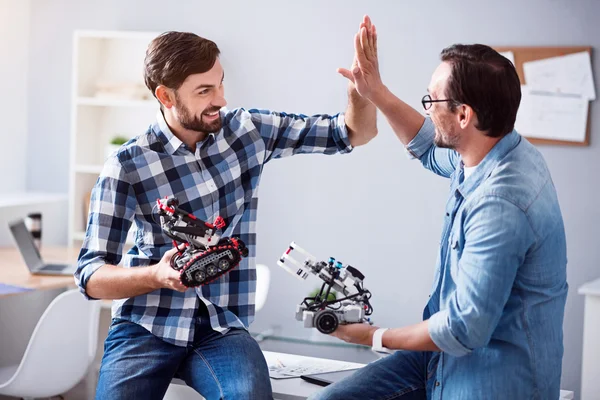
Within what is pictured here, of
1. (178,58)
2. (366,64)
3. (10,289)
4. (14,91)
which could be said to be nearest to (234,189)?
(178,58)

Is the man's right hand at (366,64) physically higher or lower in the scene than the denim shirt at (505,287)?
higher

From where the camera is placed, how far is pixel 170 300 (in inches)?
88.4

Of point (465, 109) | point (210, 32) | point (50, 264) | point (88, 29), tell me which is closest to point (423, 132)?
point (465, 109)

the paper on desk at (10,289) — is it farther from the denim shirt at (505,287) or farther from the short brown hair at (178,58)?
the denim shirt at (505,287)

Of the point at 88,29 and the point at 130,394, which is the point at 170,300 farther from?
the point at 88,29

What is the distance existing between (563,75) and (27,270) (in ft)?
9.06

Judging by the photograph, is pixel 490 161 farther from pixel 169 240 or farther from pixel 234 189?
pixel 169 240

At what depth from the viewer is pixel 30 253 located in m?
3.74

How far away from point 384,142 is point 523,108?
0.75 m

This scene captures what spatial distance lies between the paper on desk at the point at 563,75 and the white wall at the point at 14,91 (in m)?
2.95

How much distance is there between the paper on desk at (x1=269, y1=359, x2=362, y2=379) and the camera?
8.09 feet

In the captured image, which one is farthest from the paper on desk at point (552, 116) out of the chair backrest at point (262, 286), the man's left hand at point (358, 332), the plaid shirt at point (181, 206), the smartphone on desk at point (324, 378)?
the man's left hand at point (358, 332)

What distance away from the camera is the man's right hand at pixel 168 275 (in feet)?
6.30

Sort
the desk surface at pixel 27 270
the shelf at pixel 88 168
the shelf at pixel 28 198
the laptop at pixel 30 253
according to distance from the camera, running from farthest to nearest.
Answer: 1. the shelf at pixel 88 168
2. the shelf at pixel 28 198
3. the laptop at pixel 30 253
4. the desk surface at pixel 27 270
